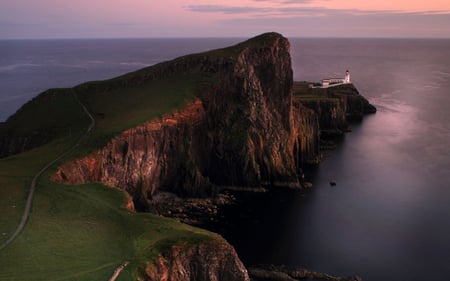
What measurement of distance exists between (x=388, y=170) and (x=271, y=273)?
171ft

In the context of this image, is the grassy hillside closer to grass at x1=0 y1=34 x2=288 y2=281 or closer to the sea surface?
grass at x1=0 y1=34 x2=288 y2=281

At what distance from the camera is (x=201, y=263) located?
38.6m

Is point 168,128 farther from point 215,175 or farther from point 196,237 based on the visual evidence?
point 196,237

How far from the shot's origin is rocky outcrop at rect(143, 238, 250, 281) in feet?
121

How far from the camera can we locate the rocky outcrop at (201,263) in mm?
36847

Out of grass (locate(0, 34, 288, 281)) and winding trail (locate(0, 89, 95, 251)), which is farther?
winding trail (locate(0, 89, 95, 251))

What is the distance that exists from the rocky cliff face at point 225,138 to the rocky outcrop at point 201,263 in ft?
96.0

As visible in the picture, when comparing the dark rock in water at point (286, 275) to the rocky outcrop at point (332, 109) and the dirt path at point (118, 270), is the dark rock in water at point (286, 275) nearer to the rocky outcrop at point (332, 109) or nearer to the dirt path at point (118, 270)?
the dirt path at point (118, 270)

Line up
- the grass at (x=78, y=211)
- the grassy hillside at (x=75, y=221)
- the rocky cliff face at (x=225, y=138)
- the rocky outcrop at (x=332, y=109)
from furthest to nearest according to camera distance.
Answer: the rocky outcrop at (x=332, y=109) → the rocky cliff face at (x=225, y=138) → the grass at (x=78, y=211) → the grassy hillside at (x=75, y=221)

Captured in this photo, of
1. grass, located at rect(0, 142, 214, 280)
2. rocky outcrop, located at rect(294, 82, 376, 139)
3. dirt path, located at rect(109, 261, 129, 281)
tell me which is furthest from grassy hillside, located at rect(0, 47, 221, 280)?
rocky outcrop, located at rect(294, 82, 376, 139)

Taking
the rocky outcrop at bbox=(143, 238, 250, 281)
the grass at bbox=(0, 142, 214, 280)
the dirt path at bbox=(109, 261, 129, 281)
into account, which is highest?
the grass at bbox=(0, 142, 214, 280)

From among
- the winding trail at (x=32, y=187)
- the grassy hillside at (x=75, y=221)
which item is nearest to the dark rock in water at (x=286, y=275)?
the grassy hillside at (x=75, y=221)

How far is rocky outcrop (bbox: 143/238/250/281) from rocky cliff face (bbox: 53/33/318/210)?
2925 centimetres

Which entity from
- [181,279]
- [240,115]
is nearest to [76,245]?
[181,279]
